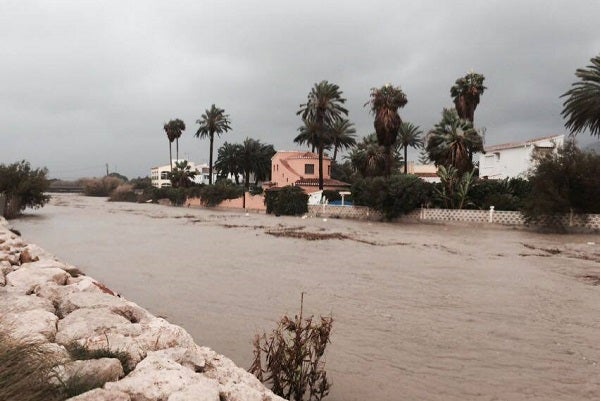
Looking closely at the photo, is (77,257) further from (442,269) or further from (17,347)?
(17,347)

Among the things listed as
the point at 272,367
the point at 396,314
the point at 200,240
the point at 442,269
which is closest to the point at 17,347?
the point at 272,367

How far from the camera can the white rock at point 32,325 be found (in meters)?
3.79

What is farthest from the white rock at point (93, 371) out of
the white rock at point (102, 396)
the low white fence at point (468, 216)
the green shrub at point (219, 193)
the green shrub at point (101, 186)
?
the green shrub at point (101, 186)

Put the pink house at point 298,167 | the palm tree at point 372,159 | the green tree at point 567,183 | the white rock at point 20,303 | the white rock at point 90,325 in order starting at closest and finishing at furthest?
1. the white rock at point 90,325
2. the white rock at point 20,303
3. the green tree at point 567,183
4. the palm tree at point 372,159
5. the pink house at point 298,167

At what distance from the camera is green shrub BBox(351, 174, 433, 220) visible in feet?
102

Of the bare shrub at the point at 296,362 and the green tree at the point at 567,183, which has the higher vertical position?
the green tree at the point at 567,183

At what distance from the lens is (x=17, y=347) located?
2924 millimetres

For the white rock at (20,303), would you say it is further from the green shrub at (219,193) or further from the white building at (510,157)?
the green shrub at (219,193)

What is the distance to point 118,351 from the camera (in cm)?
362

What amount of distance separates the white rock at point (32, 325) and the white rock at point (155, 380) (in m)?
0.97

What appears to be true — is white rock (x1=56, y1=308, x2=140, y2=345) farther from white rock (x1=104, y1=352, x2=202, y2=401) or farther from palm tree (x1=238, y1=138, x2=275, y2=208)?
palm tree (x1=238, y1=138, x2=275, y2=208)

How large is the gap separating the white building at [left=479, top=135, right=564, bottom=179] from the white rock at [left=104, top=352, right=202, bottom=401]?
41.3 m

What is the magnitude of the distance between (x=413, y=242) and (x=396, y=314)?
12.7m

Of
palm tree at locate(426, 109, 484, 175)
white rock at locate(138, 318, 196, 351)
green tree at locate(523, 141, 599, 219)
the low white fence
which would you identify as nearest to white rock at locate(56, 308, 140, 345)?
white rock at locate(138, 318, 196, 351)
